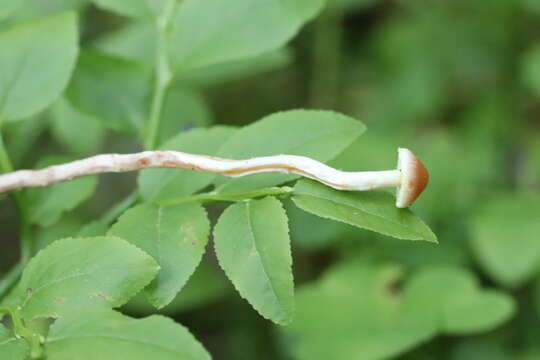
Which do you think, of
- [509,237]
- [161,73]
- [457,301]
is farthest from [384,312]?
[161,73]

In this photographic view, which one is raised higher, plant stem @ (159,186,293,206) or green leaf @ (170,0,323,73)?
green leaf @ (170,0,323,73)

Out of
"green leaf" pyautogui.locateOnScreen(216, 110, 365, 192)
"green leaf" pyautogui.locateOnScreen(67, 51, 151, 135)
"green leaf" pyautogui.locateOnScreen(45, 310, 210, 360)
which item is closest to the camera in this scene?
"green leaf" pyautogui.locateOnScreen(45, 310, 210, 360)

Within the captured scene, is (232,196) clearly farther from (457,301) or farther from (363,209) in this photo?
(457,301)

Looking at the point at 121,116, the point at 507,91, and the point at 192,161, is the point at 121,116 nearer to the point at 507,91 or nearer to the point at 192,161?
the point at 192,161

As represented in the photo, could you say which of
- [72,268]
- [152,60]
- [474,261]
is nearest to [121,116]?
[152,60]

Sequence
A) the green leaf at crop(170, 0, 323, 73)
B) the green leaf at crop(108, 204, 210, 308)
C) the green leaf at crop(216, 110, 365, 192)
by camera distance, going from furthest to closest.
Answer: the green leaf at crop(170, 0, 323, 73)
the green leaf at crop(216, 110, 365, 192)
the green leaf at crop(108, 204, 210, 308)

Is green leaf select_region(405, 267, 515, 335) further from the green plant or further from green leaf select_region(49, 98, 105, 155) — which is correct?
green leaf select_region(49, 98, 105, 155)

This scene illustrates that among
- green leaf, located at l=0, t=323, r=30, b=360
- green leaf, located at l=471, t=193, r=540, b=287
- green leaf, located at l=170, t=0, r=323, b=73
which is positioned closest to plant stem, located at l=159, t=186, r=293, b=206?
green leaf, located at l=0, t=323, r=30, b=360

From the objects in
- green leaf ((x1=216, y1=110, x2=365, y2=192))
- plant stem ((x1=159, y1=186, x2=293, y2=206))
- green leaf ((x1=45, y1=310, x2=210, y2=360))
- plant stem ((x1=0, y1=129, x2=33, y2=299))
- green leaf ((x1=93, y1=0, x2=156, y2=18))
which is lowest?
plant stem ((x1=0, y1=129, x2=33, y2=299))
